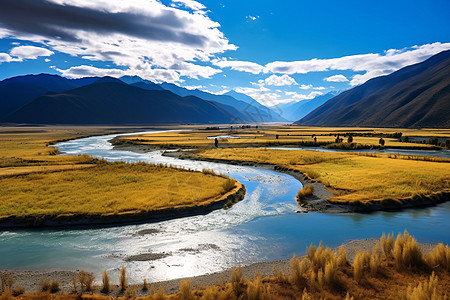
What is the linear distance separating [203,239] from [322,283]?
7.91m

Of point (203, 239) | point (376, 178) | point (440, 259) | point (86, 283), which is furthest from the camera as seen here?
point (376, 178)

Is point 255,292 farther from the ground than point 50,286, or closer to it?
farther from the ground

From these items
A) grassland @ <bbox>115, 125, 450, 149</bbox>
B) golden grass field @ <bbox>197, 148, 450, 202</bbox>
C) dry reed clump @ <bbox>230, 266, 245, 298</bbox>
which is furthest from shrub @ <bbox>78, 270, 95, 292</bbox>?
grassland @ <bbox>115, 125, 450, 149</bbox>

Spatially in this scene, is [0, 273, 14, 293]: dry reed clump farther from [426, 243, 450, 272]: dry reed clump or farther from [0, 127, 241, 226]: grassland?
[426, 243, 450, 272]: dry reed clump

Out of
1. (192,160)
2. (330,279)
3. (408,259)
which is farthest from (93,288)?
(192,160)

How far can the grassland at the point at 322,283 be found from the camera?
388 inches

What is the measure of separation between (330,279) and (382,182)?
69.8 feet

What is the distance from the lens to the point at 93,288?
1103 centimetres

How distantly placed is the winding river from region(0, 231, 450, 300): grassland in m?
1.77

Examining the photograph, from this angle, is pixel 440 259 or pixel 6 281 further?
pixel 440 259

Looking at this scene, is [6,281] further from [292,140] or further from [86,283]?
[292,140]

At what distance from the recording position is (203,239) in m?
16.7

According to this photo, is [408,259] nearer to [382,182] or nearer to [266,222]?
[266,222]

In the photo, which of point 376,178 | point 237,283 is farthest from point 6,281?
point 376,178
